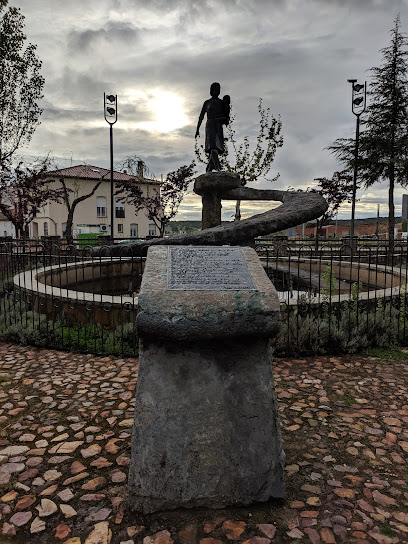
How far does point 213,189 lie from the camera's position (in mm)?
7621

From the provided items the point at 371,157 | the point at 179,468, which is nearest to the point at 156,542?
the point at 179,468

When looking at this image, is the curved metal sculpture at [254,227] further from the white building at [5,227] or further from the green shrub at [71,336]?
the white building at [5,227]

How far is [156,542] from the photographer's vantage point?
84.7 inches

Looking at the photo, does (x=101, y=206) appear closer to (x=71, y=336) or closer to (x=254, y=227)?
(x=71, y=336)

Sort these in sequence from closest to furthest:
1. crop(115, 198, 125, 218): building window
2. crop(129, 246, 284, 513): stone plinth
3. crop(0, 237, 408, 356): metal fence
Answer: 1. crop(129, 246, 284, 513): stone plinth
2. crop(0, 237, 408, 356): metal fence
3. crop(115, 198, 125, 218): building window

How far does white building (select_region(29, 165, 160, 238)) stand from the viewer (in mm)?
→ 34500

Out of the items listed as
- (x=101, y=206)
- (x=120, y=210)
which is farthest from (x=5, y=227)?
(x=120, y=210)

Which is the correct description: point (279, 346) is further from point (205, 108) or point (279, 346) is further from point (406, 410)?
point (205, 108)

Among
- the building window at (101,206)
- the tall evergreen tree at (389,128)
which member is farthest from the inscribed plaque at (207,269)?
the building window at (101,206)

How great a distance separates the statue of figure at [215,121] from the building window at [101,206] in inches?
1210

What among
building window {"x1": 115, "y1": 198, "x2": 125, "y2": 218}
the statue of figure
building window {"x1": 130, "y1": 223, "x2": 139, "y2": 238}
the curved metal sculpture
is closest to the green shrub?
the curved metal sculpture

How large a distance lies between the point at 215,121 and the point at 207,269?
588 cm

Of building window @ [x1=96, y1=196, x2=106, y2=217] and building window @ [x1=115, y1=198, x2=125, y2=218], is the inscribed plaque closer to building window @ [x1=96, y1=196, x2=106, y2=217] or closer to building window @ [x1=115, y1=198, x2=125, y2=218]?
building window @ [x1=96, y1=196, x2=106, y2=217]

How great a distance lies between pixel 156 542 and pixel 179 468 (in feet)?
1.26
